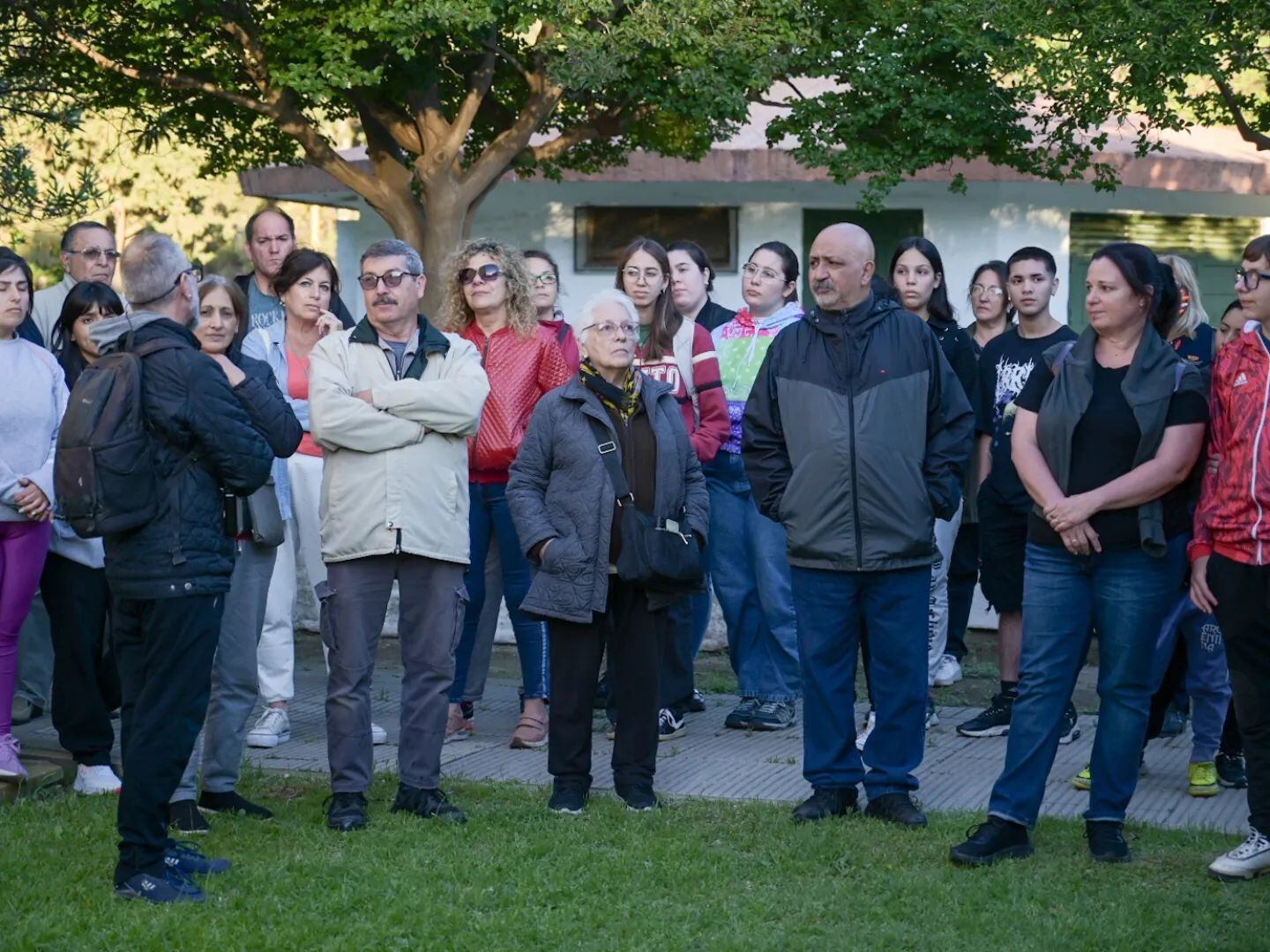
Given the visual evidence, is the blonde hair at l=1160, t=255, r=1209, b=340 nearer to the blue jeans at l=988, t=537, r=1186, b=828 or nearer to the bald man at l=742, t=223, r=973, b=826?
the bald man at l=742, t=223, r=973, b=826

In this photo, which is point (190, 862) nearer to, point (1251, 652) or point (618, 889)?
point (618, 889)

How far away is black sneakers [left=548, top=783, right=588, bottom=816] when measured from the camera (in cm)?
629

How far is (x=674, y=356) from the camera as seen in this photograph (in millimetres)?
7586

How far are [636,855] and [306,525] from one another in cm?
260

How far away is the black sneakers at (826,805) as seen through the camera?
20.2 ft

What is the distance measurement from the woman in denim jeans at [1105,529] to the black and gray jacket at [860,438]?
1.49 ft

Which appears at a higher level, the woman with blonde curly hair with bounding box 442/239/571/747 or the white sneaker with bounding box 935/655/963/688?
the woman with blonde curly hair with bounding box 442/239/571/747

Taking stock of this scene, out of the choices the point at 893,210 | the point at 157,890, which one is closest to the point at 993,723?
the point at 157,890

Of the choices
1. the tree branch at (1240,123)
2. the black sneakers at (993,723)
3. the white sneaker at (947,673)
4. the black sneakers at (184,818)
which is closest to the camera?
the black sneakers at (184,818)

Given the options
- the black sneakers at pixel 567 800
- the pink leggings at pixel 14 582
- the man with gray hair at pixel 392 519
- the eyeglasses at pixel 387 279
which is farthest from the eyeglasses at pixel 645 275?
the pink leggings at pixel 14 582

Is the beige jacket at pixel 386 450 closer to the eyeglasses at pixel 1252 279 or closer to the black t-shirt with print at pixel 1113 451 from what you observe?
the black t-shirt with print at pixel 1113 451

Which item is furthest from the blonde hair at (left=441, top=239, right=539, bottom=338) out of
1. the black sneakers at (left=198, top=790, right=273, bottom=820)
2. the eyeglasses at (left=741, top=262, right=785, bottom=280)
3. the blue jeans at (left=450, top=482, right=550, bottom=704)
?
the black sneakers at (left=198, top=790, right=273, bottom=820)

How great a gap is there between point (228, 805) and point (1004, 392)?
13.2ft

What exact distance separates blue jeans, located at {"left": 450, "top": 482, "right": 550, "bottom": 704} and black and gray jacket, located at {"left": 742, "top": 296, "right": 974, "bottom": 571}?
155 cm
